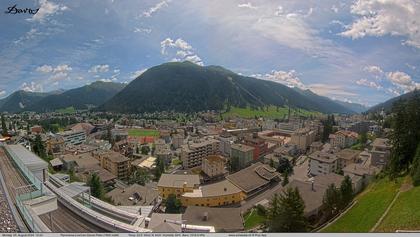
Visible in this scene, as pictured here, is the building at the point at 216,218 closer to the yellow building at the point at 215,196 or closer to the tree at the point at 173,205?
the tree at the point at 173,205

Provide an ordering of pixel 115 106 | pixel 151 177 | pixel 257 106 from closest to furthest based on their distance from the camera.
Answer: pixel 151 177 → pixel 115 106 → pixel 257 106

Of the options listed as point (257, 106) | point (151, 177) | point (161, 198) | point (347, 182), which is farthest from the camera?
point (257, 106)

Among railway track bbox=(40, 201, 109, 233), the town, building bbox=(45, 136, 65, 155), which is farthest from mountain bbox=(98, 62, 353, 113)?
railway track bbox=(40, 201, 109, 233)

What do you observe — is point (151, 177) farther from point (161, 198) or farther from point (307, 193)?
point (307, 193)

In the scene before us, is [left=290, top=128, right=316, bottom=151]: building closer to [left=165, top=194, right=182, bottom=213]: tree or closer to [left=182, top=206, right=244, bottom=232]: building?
[left=182, top=206, right=244, bottom=232]: building

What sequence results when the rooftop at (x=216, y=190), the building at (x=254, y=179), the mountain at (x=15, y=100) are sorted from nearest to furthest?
the mountain at (x=15, y=100), the rooftop at (x=216, y=190), the building at (x=254, y=179)

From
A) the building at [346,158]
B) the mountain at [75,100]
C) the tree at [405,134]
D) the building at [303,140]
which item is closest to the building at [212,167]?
the building at [346,158]

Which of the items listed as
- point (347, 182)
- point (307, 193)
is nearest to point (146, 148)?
point (307, 193)
